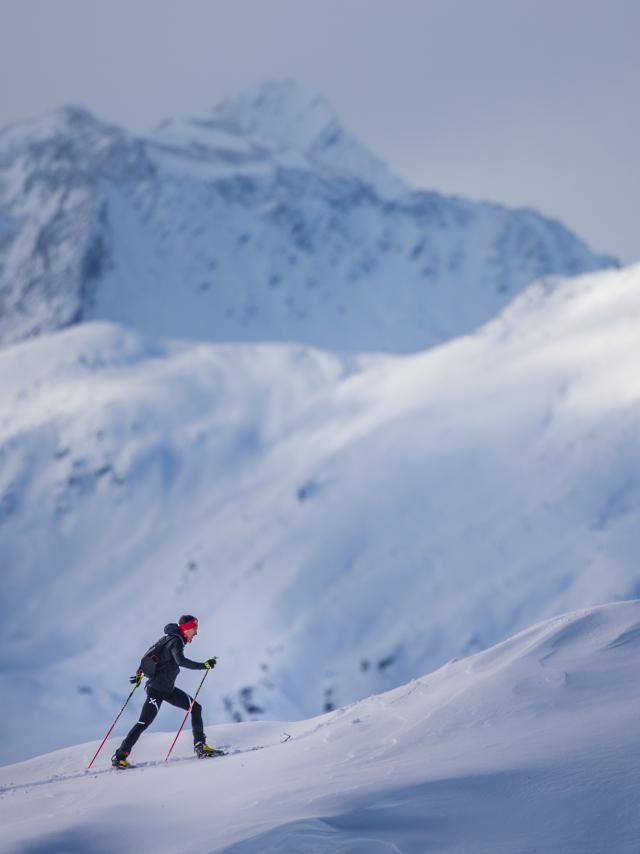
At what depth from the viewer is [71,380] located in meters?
89.0

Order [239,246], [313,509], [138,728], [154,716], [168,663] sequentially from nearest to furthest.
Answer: [138,728]
[154,716]
[168,663]
[313,509]
[239,246]

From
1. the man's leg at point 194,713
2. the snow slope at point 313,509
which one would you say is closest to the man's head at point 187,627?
the man's leg at point 194,713

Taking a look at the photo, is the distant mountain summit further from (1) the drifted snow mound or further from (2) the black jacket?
(1) the drifted snow mound

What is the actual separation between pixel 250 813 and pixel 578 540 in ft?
147

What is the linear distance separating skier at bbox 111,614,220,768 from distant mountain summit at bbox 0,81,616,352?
108m

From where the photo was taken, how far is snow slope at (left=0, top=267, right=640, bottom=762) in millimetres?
49469

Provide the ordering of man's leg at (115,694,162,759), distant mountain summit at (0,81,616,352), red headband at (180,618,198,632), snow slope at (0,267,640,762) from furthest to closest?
distant mountain summit at (0,81,616,352)
snow slope at (0,267,640,762)
red headband at (180,618,198,632)
man's leg at (115,694,162,759)

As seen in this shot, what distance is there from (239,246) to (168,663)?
137320 mm

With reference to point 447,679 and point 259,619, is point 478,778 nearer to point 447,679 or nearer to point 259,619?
point 447,679

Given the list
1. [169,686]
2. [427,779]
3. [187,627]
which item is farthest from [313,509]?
[427,779]

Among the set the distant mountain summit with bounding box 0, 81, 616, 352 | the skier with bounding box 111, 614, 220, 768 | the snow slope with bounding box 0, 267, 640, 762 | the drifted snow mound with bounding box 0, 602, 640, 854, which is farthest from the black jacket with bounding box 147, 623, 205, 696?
the distant mountain summit with bounding box 0, 81, 616, 352

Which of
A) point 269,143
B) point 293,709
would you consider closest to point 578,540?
point 293,709

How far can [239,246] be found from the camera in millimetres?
144875

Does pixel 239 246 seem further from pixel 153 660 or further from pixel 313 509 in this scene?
pixel 153 660
